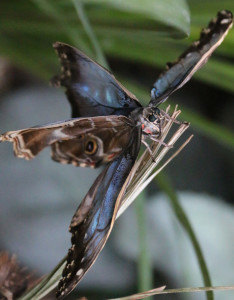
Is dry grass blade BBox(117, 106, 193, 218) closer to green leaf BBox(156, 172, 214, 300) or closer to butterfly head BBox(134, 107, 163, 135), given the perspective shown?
butterfly head BBox(134, 107, 163, 135)

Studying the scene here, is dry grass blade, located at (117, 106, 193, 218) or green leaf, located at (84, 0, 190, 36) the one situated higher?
green leaf, located at (84, 0, 190, 36)

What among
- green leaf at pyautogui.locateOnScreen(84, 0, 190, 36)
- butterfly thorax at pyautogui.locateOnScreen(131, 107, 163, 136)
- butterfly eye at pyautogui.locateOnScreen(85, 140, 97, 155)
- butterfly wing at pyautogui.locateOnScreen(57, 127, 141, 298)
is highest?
green leaf at pyautogui.locateOnScreen(84, 0, 190, 36)

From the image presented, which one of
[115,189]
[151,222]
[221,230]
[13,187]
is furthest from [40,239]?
[115,189]

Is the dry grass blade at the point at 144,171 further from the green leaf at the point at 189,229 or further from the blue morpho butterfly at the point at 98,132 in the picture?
the green leaf at the point at 189,229

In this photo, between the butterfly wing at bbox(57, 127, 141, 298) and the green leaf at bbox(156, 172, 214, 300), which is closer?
the butterfly wing at bbox(57, 127, 141, 298)

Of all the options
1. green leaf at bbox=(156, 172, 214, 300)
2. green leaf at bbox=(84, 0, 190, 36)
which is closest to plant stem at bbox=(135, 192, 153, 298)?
green leaf at bbox=(156, 172, 214, 300)

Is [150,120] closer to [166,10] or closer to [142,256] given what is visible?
[166,10]
